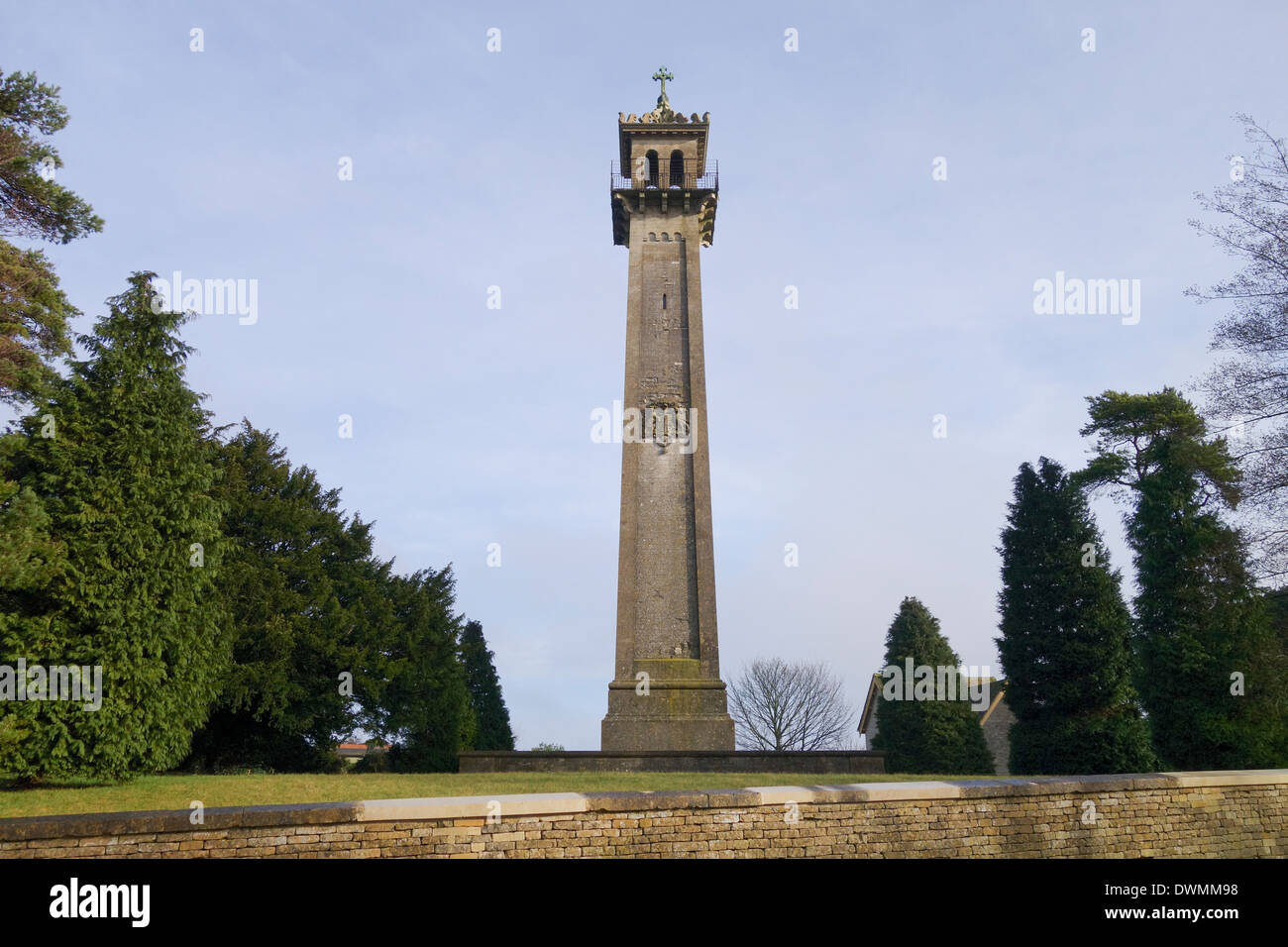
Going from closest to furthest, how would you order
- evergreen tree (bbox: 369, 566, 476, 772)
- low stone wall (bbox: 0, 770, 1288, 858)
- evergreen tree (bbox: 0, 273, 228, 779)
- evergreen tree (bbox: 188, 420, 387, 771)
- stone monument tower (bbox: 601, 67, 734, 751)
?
low stone wall (bbox: 0, 770, 1288, 858) → evergreen tree (bbox: 0, 273, 228, 779) → stone monument tower (bbox: 601, 67, 734, 751) → evergreen tree (bbox: 188, 420, 387, 771) → evergreen tree (bbox: 369, 566, 476, 772)

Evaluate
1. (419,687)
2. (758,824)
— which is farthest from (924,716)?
(758,824)

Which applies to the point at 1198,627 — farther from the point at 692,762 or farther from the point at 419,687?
the point at 419,687

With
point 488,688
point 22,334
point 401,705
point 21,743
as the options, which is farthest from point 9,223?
point 488,688

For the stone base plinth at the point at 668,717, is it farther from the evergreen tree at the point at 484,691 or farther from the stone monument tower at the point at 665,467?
the evergreen tree at the point at 484,691

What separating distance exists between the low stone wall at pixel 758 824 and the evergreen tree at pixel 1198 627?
10978 millimetres

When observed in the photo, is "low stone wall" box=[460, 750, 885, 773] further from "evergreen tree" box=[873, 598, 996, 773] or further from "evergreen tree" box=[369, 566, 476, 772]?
"evergreen tree" box=[873, 598, 996, 773]

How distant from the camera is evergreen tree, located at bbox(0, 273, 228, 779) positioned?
15812 millimetres

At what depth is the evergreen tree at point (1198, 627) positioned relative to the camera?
2359 cm

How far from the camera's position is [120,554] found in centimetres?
1694

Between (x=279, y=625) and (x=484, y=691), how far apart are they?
1773 cm

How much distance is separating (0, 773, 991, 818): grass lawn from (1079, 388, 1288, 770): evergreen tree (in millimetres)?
12220

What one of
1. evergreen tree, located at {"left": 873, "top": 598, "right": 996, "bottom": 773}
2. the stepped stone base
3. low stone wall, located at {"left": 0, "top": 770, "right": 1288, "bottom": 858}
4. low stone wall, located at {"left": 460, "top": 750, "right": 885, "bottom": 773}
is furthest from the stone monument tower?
low stone wall, located at {"left": 0, "top": 770, "right": 1288, "bottom": 858}
